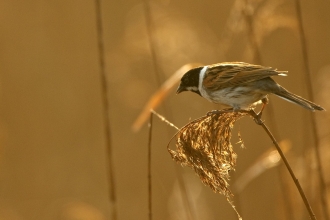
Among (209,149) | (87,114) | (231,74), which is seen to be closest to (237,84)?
(231,74)

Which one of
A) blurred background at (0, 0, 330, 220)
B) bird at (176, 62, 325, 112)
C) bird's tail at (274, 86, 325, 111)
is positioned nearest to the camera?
bird's tail at (274, 86, 325, 111)

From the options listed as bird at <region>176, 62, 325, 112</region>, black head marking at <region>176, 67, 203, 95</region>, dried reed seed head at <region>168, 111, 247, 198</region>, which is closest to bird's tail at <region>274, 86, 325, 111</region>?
bird at <region>176, 62, 325, 112</region>

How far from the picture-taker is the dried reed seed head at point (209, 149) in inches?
69.7

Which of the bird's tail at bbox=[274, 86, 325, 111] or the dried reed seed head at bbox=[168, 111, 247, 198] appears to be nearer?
the dried reed seed head at bbox=[168, 111, 247, 198]

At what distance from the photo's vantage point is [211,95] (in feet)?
8.15

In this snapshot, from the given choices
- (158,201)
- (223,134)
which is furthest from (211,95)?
(158,201)

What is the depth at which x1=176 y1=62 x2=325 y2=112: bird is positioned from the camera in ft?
7.48

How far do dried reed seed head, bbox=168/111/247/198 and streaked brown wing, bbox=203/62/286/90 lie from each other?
1.68 feet

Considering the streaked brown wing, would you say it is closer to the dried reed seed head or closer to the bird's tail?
the bird's tail

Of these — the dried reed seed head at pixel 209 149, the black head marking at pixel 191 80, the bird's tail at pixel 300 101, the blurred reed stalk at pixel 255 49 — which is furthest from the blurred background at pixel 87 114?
the dried reed seed head at pixel 209 149

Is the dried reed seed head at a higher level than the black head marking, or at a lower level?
lower

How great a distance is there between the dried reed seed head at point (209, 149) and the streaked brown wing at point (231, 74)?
512 millimetres

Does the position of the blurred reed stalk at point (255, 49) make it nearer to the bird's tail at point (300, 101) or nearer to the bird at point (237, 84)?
the bird at point (237, 84)

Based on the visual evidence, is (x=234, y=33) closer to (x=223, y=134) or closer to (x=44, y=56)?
(x=223, y=134)
